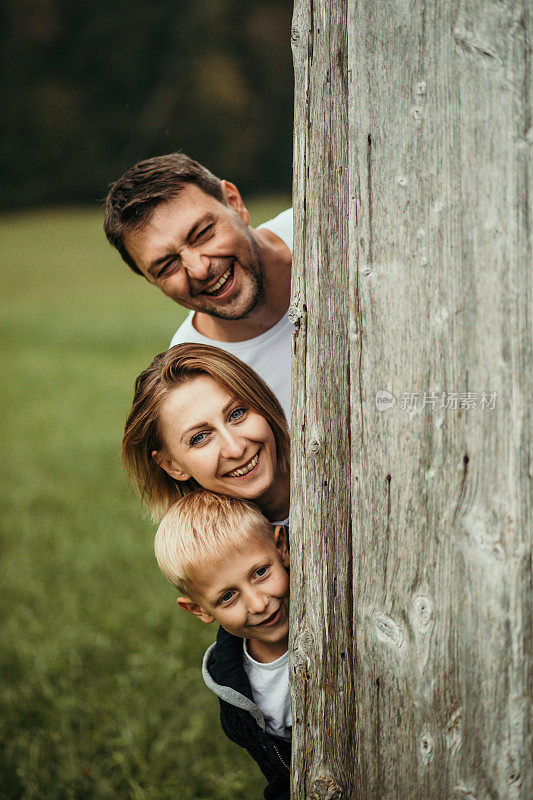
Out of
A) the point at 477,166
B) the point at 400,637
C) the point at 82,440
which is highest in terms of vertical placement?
the point at 477,166

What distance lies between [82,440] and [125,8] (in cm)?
1420

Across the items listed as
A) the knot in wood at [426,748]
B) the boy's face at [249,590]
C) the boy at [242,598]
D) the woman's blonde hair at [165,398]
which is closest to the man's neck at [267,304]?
the woman's blonde hair at [165,398]

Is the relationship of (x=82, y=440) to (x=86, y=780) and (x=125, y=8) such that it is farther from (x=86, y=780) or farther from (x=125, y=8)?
(x=125, y=8)

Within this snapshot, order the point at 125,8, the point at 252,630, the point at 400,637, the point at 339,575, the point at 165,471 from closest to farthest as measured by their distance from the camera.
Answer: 1. the point at 400,637
2. the point at 339,575
3. the point at 252,630
4. the point at 165,471
5. the point at 125,8

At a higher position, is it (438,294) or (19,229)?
(19,229)

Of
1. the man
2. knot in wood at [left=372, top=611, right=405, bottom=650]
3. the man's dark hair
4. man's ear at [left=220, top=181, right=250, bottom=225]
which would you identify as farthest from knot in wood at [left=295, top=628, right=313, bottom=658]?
man's ear at [left=220, top=181, right=250, bottom=225]

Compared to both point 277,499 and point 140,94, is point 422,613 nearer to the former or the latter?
point 277,499

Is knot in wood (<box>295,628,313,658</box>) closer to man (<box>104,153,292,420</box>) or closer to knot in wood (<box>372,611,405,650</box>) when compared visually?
knot in wood (<box>372,611,405,650</box>)

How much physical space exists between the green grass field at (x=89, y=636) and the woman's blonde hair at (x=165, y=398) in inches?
6.1

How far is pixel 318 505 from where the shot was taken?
54.4 inches

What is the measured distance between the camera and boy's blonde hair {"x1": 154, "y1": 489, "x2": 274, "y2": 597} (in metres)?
1.63

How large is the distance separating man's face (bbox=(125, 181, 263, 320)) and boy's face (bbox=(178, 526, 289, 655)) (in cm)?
87

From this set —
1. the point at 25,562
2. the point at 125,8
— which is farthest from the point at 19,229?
the point at 25,562

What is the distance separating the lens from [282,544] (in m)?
1.74
